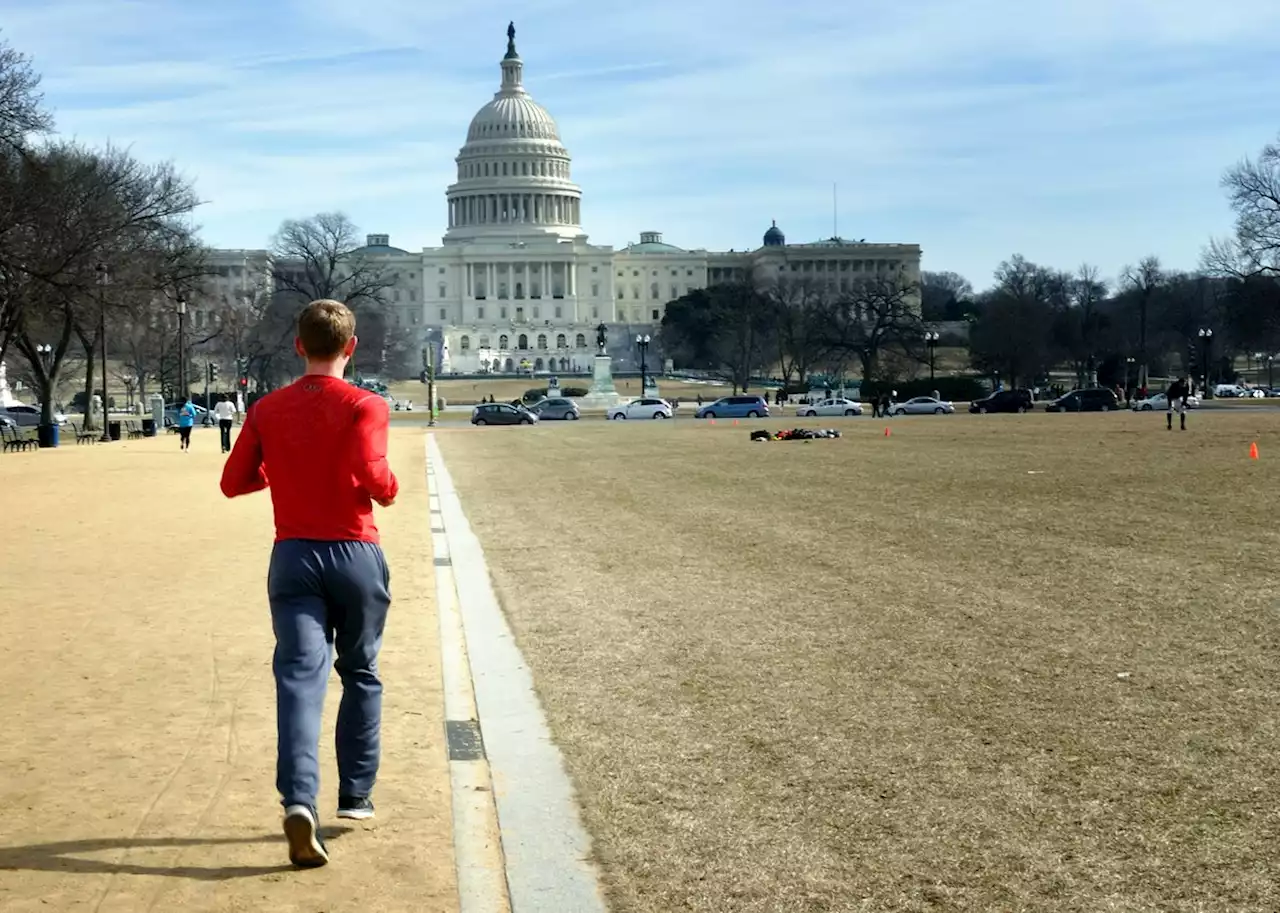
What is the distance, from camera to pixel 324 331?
6.22 meters

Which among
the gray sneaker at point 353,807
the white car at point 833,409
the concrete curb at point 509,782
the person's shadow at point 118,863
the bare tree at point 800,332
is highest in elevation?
the bare tree at point 800,332

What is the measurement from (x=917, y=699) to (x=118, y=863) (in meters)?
4.04

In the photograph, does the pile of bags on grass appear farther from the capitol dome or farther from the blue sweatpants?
the capitol dome

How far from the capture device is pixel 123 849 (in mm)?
6125

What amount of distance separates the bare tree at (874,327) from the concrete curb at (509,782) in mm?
98459

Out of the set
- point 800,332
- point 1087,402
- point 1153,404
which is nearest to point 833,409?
point 1087,402

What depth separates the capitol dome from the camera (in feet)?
635

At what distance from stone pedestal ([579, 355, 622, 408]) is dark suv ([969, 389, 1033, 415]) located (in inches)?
1009

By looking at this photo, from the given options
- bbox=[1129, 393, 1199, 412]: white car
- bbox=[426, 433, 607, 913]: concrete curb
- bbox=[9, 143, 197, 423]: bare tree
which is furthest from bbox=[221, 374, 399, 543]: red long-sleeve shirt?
bbox=[1129, 393, 1199, 412]: white car

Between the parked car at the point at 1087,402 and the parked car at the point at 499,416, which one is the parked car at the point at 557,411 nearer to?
the parked car at the point at 499,416

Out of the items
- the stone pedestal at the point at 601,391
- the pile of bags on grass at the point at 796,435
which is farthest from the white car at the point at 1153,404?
the pile of bags on grass at the point at 796,435

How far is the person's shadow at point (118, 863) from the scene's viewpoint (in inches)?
230

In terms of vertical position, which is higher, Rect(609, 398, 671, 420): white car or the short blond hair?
the short blond hair

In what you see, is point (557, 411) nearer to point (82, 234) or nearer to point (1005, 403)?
point (1005, 403)
